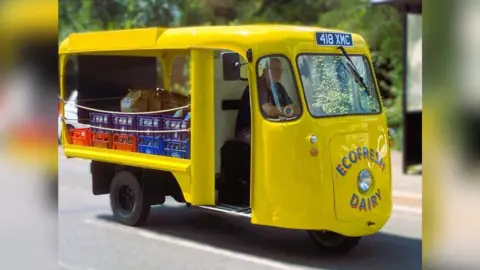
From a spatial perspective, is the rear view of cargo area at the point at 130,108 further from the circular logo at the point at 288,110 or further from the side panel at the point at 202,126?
the circular logo at the point at 288,110

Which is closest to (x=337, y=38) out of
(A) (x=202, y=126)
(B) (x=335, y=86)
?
(B) (x=335, y=86)

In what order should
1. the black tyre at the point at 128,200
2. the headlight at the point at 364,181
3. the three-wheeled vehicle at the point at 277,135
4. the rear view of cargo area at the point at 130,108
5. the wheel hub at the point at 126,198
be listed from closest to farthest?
the three-wheeled vehicle at the point at 277,135
the headlight at the point at 364,181
the rear view of cargo area at the point at 130,108
the black tyre at the point at 128,200
the wheel hub at the point at 126,198

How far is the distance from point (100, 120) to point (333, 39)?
3272 mm

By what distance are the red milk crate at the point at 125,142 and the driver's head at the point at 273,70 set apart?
2.12 m

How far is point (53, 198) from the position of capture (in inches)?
127

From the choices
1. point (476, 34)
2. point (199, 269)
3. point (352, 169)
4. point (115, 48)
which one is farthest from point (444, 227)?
point (115, 48)

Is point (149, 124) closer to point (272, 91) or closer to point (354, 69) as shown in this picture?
point (272, 91)

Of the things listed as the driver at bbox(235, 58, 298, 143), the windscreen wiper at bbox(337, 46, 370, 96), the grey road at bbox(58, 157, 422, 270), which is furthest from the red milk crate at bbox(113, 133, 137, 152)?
the windscreen wiper at bbox(337, 46, 370, 96)

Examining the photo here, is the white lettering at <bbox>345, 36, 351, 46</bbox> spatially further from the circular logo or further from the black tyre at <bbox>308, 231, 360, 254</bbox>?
the black tyre at <bbox>308, 231, 360, 254</bbox>

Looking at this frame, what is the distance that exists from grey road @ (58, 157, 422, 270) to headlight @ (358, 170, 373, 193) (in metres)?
0.77

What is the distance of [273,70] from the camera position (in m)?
6.36

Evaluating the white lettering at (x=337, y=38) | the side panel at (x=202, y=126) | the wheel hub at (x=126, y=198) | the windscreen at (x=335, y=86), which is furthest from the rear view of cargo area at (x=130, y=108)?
the white lettering at (x=337, y=38)

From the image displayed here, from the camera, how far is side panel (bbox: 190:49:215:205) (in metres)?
6.82

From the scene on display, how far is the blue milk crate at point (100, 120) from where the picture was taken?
8164mm
